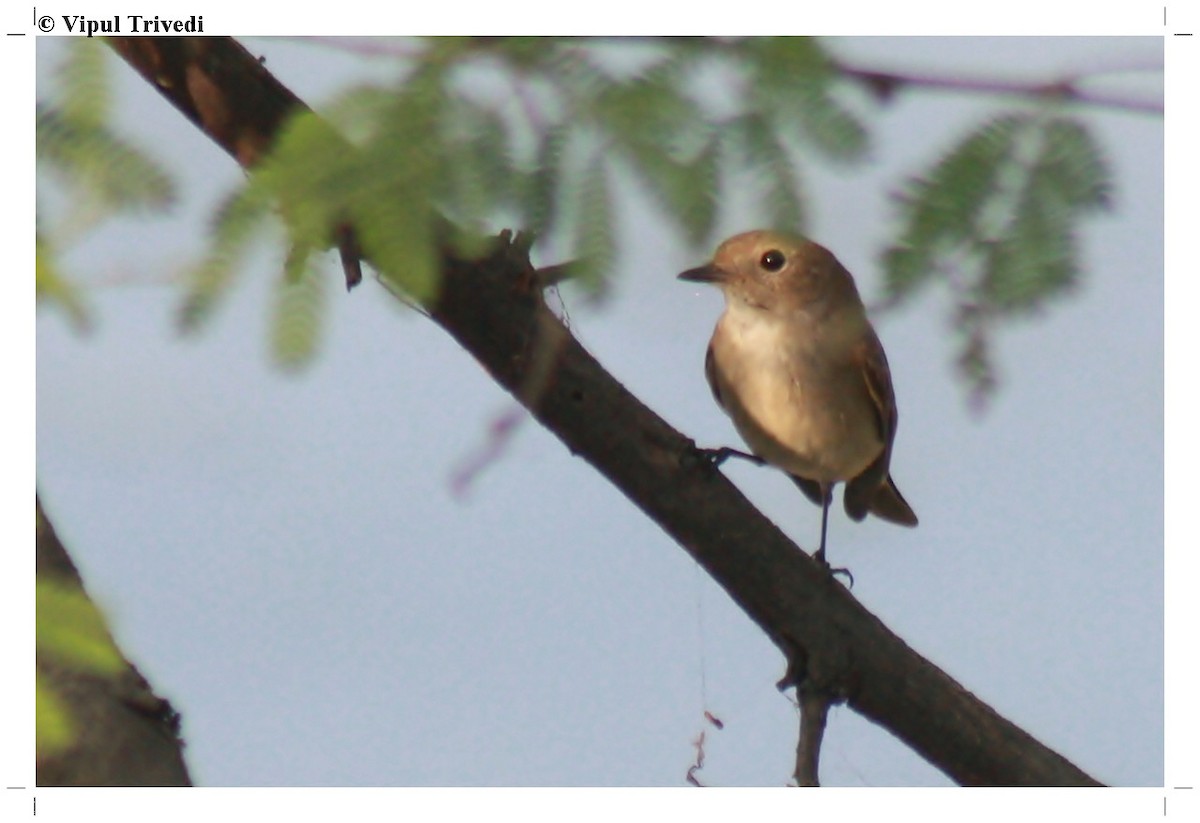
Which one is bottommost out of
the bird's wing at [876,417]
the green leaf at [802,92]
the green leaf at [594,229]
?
the green leaf at [594,229]

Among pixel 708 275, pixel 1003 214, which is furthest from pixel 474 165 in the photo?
pixel 708 275

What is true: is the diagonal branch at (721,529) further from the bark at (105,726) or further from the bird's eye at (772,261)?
the bird's eye at (772,261)

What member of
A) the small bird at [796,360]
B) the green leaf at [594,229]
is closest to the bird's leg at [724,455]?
the small bird at [796,360]

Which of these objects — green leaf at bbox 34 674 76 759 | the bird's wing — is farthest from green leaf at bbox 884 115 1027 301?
the bird's wing

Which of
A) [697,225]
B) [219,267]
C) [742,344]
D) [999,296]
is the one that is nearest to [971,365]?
[999,296]

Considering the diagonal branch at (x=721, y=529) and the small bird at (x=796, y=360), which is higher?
the small bird at (x=796, y=360)
